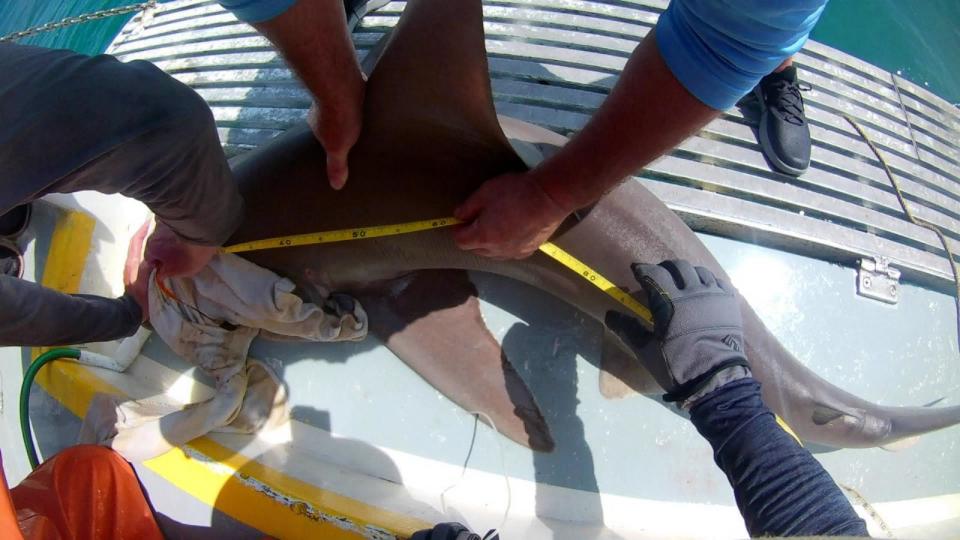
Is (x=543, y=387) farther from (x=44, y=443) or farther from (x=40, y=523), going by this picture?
(x=44, y=443)

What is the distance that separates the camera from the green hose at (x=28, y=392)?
7.27 ft

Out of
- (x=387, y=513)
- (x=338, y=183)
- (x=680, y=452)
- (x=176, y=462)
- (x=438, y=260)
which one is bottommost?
(x=176, y=462)

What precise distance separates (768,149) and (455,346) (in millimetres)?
1498

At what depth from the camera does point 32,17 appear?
15.8 feet

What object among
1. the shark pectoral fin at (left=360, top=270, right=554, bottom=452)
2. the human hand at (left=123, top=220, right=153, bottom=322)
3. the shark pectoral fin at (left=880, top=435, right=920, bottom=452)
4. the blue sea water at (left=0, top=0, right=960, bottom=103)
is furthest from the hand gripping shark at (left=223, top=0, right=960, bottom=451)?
the blue sea water at (left=0, top=0, right=960, bottom=103)

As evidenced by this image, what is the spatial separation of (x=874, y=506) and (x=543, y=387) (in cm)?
124

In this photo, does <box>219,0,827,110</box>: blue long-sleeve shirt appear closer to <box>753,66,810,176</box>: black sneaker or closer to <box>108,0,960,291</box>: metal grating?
<box>108,0,960,291</box>: metal grating

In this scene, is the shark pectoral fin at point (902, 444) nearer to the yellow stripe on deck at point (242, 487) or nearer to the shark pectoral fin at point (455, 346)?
the shark pectoral fin at point (455, 346)

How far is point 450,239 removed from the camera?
1.94 metres

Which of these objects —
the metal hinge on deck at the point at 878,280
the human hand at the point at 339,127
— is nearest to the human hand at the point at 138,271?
the human hand at the point at 339,127

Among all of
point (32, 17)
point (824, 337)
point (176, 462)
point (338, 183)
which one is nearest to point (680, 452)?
point (824, 337)

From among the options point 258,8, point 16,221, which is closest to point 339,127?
point 258,8

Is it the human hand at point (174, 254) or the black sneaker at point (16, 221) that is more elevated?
the human hand at point (174, 254)

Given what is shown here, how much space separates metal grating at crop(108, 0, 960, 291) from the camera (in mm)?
A: 2361
